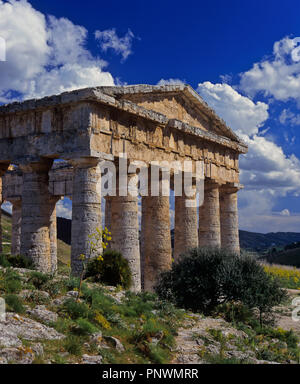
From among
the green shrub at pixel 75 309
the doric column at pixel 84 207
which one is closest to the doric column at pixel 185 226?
the doric column at pixel 84 207

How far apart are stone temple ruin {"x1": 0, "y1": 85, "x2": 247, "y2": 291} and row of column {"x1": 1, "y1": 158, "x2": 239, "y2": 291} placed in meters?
0.04

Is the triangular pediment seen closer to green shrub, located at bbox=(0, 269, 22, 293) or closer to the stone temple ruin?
the stone temple ruin

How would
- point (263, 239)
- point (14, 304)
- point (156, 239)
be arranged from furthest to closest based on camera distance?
point (263, 239), point (156, 239), point (14, 304)

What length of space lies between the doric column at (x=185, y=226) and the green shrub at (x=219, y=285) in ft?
17.8

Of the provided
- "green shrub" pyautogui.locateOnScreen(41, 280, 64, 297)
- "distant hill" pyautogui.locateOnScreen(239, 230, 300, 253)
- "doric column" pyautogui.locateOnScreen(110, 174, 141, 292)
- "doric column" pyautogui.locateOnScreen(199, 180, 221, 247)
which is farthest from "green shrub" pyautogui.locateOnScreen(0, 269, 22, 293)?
"distant hill" pyautogui.locateOnScreen(239, 230, 300, 253)

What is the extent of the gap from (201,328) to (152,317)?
1.64 metres

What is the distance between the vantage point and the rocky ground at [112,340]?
818cm

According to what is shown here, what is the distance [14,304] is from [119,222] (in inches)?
355

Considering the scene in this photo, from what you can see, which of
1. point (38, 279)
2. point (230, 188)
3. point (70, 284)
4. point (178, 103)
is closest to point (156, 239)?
point (178, 103)

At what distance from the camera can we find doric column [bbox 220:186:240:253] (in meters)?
27.1

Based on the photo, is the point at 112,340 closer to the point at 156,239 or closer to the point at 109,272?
the point at 109,272

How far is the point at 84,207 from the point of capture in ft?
54.6

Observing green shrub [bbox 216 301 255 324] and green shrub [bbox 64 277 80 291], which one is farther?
green shrub [bbox 216 301 255 324]

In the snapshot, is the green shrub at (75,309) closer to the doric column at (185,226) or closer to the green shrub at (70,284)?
the green shrub at (70,284)
